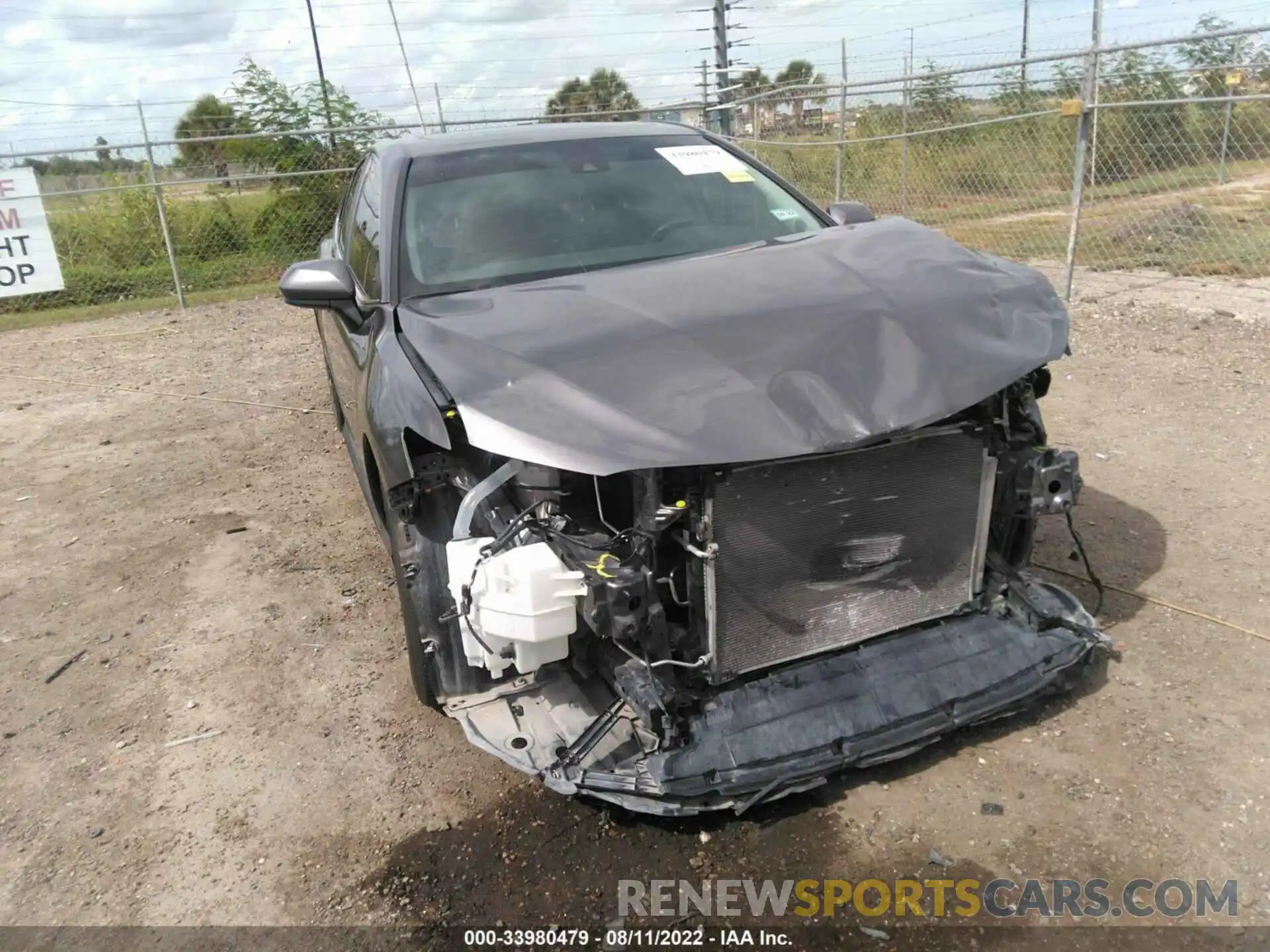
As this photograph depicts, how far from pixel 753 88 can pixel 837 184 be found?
3.38 metres

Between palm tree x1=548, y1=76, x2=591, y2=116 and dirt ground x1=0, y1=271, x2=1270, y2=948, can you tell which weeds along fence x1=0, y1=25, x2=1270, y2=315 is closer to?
palm tree x1=548, y1=76, x2=591, y2=116

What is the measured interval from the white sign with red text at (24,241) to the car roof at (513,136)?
353 inches

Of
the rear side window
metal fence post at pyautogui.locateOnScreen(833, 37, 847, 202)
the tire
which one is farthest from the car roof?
metal fence post at pyautogui.locateOnScreen(833, 37, 847, 202)

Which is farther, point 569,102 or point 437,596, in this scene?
point 569,102

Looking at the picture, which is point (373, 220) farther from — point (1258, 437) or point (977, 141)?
point (977, 141)

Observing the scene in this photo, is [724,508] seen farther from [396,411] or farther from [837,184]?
[837,184]

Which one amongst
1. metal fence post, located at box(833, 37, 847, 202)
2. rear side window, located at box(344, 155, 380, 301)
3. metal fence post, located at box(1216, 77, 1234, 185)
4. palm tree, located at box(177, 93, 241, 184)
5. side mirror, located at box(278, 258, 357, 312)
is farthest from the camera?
palm tree, located at box(177, 93, 241, 184)

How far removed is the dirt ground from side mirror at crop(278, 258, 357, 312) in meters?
1.32

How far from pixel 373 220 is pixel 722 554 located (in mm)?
2186

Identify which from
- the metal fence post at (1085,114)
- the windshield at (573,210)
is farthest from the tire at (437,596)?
the metal fence post at (1085,114)

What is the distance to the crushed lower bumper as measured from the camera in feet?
8.09

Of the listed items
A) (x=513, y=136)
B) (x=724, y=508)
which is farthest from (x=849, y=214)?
(x=724, y=508)

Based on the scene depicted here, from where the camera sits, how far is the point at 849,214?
395cm

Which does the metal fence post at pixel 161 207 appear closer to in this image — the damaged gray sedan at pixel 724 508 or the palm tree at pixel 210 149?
the palm tree at pixel 210 149
